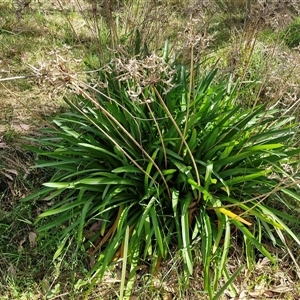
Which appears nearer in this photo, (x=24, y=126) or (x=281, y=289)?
(x=281, y=289)

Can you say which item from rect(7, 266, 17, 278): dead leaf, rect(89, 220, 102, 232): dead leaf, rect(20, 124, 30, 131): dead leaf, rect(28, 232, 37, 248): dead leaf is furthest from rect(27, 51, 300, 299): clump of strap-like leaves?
rect(20, 124, 30, 131): dead leaf

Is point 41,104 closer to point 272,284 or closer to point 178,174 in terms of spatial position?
point 178,174

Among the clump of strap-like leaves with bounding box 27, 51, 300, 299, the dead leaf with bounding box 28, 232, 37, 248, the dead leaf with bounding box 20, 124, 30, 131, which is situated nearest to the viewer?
the clump of strap-like leaves with bounding box 27, 51, 300, 299

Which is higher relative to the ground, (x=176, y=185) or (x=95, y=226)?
(x=176, y=185)

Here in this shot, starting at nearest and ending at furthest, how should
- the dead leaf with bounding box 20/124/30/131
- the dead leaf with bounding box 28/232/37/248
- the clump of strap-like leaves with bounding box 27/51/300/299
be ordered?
1. the clump of strap-like leaves with bounding box 27/51/300/299
2. the dead leaf with bounding box 28/232/37/248
3. the dead leaf with bounding box 20/124/30/131

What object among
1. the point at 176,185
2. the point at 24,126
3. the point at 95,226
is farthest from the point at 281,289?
the point at 24,126

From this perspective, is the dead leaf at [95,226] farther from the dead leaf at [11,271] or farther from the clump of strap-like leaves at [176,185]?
the dead leaf at [11,271]

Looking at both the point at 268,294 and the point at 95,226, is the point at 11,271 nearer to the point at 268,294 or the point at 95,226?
the point at 95,226

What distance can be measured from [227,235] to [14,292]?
54.8 inches

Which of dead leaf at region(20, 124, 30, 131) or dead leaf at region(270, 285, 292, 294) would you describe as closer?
dead leaf at region(270, 285, 292, 294)

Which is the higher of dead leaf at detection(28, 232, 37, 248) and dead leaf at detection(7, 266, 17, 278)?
dead leaf at detection(28, 232, 37, 248)

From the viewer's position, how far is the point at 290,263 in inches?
112

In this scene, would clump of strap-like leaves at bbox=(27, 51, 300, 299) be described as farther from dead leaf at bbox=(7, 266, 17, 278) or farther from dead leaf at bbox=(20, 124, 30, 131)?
dead leaf at bbox=(20, 124, 30, 131)

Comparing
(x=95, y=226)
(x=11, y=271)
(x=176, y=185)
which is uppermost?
(x=176, y=185)
